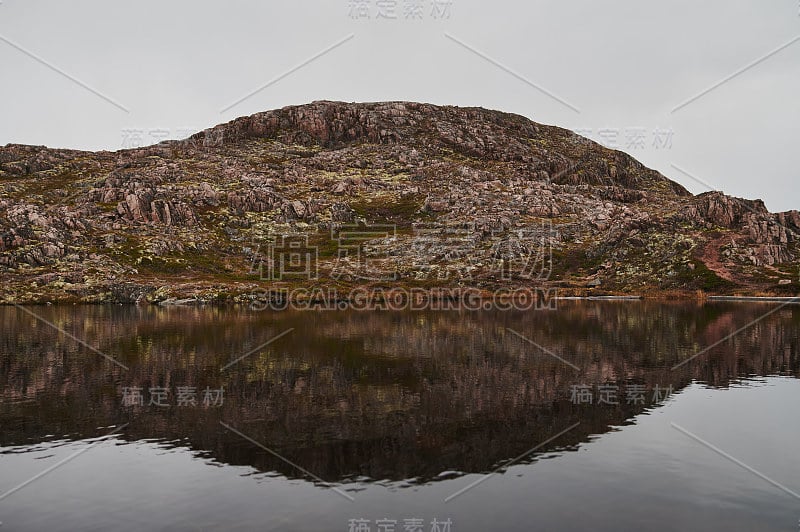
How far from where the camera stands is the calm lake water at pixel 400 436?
79.7 ft

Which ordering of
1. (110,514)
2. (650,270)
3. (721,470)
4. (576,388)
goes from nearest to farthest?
(110,514), (721,470), (576,388), (650,270)

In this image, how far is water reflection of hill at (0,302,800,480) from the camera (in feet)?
110

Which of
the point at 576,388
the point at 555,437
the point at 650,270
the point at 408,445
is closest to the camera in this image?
the point at 408,445

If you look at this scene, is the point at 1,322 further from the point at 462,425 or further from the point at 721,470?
the point at 721,470

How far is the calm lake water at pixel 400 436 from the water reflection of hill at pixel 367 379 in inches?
10.1

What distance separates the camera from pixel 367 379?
51.7 metres

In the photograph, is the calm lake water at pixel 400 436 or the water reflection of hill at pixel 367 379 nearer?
the calm lake water at pixel 400 436

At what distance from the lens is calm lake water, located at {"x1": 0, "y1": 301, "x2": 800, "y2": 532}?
957 inches

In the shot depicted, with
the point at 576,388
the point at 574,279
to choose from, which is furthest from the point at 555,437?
the point at 574,279

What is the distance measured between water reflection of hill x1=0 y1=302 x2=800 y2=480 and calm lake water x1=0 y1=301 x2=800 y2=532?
258 millimetres

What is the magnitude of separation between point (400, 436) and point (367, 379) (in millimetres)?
17727

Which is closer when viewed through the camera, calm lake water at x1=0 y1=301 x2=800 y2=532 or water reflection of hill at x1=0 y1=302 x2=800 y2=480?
calm lake water at x1=0 y1=301 x2=800 y2=532

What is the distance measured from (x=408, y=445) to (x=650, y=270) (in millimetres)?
182009

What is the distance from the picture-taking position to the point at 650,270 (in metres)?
189
